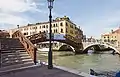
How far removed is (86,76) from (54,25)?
66.2m

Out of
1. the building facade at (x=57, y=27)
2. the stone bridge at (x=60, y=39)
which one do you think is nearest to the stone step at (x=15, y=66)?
the stone bridge at (x=60, y=39)

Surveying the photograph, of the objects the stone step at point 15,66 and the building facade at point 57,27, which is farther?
the building facade at point 57,27

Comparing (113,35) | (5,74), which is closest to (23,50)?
(5,74)

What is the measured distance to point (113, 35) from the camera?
360ft

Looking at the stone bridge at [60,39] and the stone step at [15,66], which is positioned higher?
the stone bridge at [60,39]

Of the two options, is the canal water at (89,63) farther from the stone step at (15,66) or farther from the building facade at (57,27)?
the building facade at (57,27)

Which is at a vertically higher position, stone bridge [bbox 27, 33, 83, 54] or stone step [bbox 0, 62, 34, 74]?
stone bridge [bbox 27, 33, 83, 54]

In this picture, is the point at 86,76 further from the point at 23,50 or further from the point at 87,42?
the point at 87,42

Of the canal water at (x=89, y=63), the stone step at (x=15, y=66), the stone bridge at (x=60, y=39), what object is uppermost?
the stone bridge at (x=60, y=39)

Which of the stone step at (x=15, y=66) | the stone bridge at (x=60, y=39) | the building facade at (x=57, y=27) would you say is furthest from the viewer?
the building facade at (x=57, y=27)

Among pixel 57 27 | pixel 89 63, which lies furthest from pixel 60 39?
pixel 57 27

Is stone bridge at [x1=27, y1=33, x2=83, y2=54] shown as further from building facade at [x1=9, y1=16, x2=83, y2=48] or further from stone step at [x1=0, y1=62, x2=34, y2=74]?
building facade at [x1=9, y1=16, x2=83, y2=48]

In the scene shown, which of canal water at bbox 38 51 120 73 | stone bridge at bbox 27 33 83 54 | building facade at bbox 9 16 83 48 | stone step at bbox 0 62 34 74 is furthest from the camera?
building facade at bbox 9 16 83 48

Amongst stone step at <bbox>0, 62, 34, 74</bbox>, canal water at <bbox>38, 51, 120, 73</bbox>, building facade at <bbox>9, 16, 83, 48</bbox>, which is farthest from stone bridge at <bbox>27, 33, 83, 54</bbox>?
building facade at <bbox>9, 16, 83, 48</bbox>
